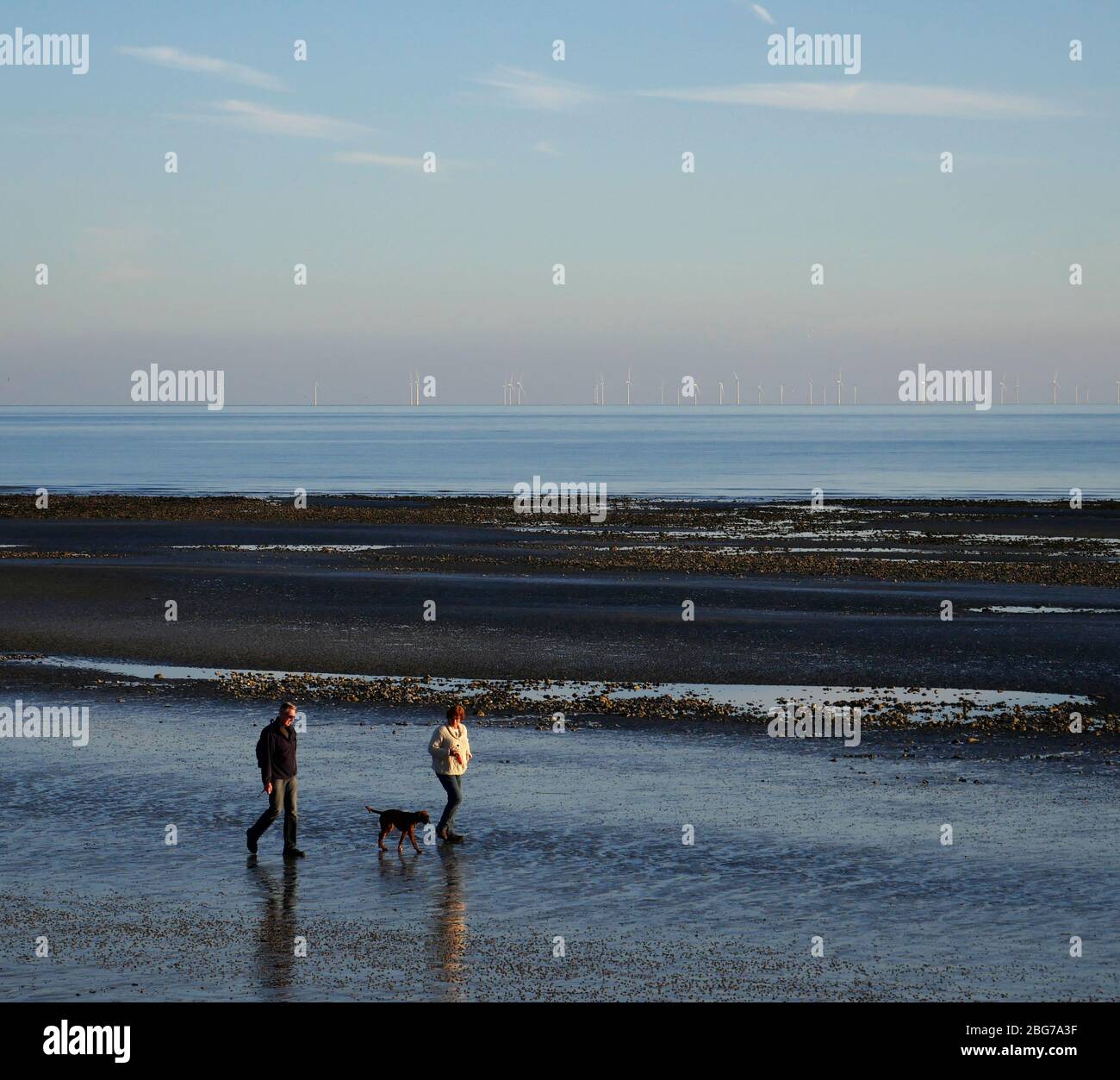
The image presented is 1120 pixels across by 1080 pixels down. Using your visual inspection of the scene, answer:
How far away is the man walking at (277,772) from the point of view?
1870 cm

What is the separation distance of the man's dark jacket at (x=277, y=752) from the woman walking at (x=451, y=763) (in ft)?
6.17

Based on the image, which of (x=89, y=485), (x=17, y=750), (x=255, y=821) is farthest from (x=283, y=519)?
(x=255, y=821)

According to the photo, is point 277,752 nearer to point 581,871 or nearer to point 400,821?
point 400,821

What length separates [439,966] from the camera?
14.5 m

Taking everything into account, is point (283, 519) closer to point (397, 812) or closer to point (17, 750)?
point (17, 750)

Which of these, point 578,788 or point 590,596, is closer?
point 578,788

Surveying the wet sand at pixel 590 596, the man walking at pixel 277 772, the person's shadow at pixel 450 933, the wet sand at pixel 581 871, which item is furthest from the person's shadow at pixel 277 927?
the wet sand at pixel 590 596

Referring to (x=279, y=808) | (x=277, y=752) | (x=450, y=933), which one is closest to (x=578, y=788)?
(x=279, y=808)

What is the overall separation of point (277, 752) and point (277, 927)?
11.5ft

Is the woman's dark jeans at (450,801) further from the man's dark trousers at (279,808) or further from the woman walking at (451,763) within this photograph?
the man's dark trousers at (279,808)

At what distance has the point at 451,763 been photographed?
19359 millimetres

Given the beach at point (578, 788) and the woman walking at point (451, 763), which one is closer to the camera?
the beach at point (578, 788)
